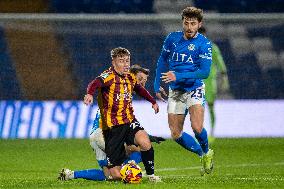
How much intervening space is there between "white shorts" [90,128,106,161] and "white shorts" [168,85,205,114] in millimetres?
1657

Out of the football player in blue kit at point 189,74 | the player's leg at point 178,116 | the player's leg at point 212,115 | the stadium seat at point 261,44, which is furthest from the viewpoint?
the stadium seat at point 261,44

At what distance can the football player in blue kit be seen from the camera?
40.3 ft

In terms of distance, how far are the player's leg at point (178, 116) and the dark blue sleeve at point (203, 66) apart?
0.59 m

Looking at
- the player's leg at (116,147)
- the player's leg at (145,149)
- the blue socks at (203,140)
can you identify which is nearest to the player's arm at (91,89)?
the player's leg at (116,147)

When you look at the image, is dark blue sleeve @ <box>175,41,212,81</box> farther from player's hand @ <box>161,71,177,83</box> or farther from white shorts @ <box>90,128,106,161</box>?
white shorts @ <box>90,128,106,161</box>

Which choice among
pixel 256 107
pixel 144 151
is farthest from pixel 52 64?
pixel 144 151

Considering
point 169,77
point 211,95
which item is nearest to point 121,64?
point 169,77

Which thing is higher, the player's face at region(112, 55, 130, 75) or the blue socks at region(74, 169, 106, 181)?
the player's face at region(112, 55, 130, 75)

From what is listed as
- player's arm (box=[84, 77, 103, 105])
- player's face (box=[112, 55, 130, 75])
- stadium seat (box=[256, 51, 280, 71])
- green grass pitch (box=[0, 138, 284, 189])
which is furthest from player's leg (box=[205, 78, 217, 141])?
player's arm (box=[84, 77, 103, 105])

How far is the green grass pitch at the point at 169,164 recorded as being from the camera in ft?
36.0

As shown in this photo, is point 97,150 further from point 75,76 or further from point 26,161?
point 75,76

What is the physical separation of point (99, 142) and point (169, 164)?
3.25 metres

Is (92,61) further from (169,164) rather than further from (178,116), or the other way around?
(178,116)

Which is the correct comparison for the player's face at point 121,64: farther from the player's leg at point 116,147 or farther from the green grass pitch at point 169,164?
the green grass pitch at point 169,164
